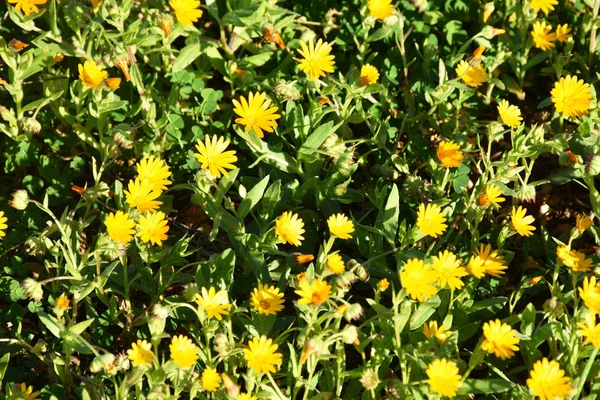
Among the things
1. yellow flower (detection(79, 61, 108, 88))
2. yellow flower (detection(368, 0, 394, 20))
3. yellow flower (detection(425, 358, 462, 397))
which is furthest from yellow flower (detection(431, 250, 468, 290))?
yellow flower (detection(79, 61, 108, 88))

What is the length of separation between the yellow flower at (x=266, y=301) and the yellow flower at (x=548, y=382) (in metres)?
0.89

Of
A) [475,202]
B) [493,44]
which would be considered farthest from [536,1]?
[475,202]

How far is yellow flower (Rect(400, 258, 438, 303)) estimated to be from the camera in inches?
109

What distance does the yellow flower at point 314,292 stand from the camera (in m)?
2.68

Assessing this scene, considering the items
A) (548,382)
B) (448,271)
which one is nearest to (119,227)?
(448,271)

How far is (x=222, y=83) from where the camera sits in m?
3.98

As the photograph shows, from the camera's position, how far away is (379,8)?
3.69 meters

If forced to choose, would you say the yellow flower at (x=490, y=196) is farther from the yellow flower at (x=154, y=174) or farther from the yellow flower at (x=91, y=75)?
the yellow flower at (x=91, y=75)

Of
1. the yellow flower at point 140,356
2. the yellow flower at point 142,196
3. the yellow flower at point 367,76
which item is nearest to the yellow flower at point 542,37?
the yellow flower at point 367,76

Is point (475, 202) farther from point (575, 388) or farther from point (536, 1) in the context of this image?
point (536, 1)

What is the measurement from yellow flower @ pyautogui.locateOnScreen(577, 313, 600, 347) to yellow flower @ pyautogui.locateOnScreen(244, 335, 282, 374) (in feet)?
3.35

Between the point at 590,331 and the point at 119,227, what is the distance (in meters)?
1.68

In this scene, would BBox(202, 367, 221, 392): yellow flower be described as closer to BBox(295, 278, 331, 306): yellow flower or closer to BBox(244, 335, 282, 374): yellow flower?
BBox(244, 335, 282, 374): yellow flower

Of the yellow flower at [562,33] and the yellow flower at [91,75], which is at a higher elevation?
the yellow flower at [562,33]
